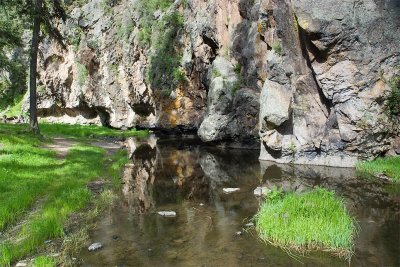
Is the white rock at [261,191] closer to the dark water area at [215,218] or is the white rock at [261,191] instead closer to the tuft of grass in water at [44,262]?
the dark water area at [215,218]

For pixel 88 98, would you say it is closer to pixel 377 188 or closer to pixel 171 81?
pixel 171 81

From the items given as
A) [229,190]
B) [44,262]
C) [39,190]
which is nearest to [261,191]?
[229,190]

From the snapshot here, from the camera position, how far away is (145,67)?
54.7 meters

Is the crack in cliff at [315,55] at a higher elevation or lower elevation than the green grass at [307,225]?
higher

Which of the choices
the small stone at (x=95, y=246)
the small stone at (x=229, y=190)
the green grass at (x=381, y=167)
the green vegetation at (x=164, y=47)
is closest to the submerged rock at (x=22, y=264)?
the small stone at (x=95, y=246)

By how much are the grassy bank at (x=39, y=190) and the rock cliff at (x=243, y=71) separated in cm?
1307

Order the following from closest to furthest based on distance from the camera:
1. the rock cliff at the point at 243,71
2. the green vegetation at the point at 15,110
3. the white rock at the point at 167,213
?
the white rock at the point at 167,213
the rock cliff at the point at 243,71
the green vegetation at the point at 15,110

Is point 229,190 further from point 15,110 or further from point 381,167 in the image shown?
point 15,110

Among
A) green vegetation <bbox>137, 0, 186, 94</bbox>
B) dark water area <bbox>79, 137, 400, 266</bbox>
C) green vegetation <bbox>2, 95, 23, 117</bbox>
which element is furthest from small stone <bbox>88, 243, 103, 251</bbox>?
green vegetation <bbox>2, 95, 23, 117</bbox>

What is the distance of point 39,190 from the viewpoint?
619 inches

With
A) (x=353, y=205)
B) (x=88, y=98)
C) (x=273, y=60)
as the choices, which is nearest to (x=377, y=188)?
(x=353, y=205)

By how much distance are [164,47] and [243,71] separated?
57.2 feet

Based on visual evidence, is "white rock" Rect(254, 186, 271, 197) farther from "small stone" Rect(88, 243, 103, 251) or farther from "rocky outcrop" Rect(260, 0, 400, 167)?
"rocky outcrop" Rect(260, 0, 400, 167)

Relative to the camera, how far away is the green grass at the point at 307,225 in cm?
1064
